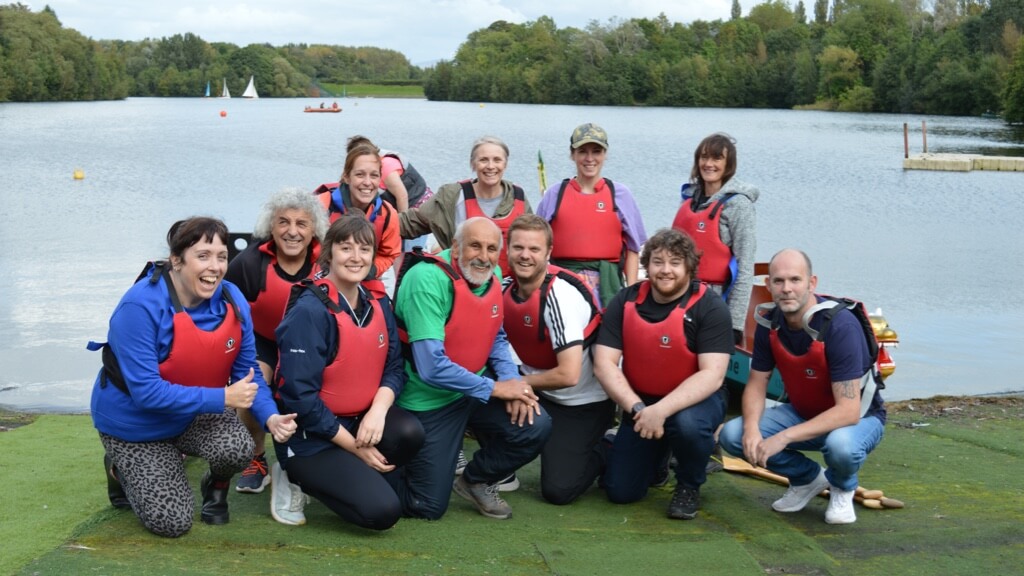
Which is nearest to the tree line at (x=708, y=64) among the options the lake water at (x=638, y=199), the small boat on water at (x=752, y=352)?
the lake water at (x=638, y=199)

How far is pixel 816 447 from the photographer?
4266mm

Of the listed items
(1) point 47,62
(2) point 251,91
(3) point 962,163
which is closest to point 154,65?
(2) point 251,91

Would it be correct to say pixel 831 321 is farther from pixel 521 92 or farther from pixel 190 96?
pixel 190 96

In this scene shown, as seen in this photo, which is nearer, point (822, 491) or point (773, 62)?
point (822, 491)

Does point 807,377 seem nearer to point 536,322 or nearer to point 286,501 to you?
point 536,322

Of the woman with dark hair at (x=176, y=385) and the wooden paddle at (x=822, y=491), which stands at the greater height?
the woman with dark hair at (x=176, y=385)

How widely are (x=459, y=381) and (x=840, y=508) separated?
1.62 meters

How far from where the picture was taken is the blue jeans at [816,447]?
4059 millimetres

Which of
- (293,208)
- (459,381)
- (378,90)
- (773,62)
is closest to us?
(459,381)

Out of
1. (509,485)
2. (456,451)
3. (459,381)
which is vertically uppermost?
(459,381)

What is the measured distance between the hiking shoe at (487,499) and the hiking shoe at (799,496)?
115 centimetres

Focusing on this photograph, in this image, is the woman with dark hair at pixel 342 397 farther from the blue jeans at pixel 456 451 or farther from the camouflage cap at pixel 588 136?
the camouflage cap at pixel 588 136

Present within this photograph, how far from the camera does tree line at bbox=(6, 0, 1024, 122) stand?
218 feet

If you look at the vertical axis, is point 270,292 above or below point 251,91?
below
